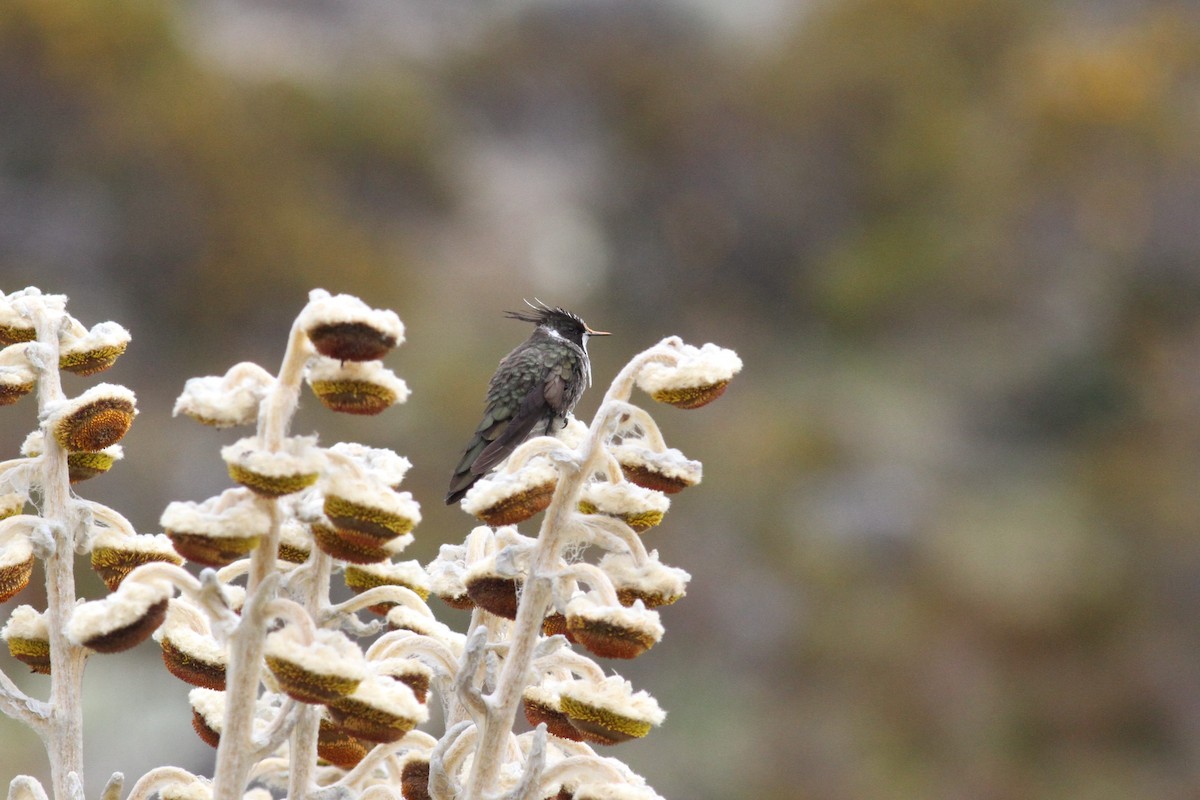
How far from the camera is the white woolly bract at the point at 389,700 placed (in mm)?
728

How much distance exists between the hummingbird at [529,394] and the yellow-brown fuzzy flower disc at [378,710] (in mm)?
718

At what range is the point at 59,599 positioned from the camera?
93 centimetres

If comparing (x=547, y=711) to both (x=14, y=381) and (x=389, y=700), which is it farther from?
(x=14, y=381)

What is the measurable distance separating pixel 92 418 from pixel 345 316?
259 millimetres

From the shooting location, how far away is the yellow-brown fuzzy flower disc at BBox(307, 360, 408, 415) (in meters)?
0.76

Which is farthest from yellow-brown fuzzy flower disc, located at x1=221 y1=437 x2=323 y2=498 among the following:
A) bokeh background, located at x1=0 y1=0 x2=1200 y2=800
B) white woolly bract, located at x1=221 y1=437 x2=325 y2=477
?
bokeh background, located at x1=0 y1=0 x2=1200 y2=800

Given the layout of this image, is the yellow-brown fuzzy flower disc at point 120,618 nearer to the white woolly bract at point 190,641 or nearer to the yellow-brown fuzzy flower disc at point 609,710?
the white woolly bract at point 190,641

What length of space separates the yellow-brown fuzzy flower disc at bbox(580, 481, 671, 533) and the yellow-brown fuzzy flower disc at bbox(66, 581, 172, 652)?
10.0 inches

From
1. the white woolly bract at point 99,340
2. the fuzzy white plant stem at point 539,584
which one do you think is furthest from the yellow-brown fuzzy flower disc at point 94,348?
the fuzzy white plant stem at point 539,584

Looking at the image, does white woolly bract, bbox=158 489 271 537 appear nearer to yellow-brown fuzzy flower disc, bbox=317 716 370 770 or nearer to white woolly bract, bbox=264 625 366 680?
white woolly bract, bbox=264 625 366 680

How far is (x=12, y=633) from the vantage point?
0.93m

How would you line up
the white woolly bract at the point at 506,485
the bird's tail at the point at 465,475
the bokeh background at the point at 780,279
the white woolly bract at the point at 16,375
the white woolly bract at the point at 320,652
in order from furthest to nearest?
the bokeh background at the point at 780,279 < the bird's tail at the point at 465,475 < the white woolly bract at the point at 16,375 < the white woolly bract at the point at 506,485 < the white woolly bract at the point at 320,652

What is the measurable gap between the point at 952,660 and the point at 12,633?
7.31 meters

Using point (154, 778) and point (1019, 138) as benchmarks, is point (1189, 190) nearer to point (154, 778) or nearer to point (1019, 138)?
point (1019, 138)
